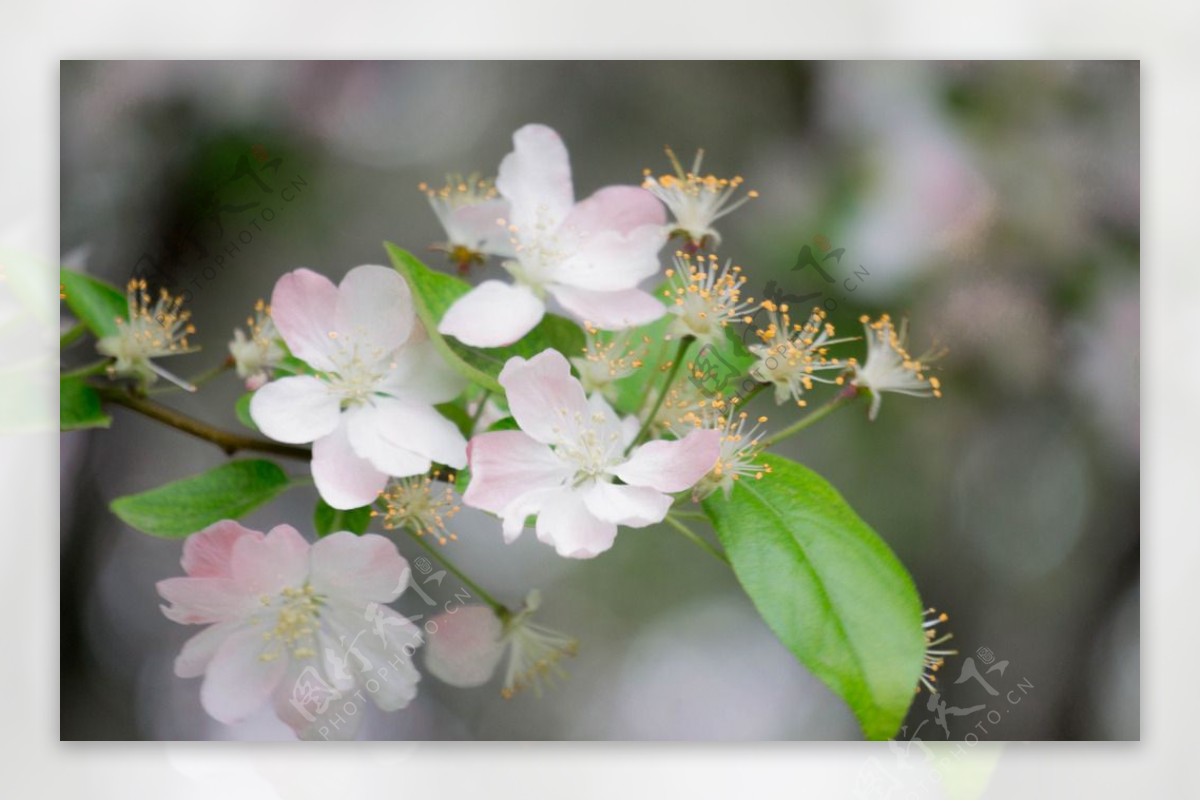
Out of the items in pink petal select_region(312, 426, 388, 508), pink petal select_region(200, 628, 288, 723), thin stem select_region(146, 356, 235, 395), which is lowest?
pink petal select_region(200, 628, 288, 723)

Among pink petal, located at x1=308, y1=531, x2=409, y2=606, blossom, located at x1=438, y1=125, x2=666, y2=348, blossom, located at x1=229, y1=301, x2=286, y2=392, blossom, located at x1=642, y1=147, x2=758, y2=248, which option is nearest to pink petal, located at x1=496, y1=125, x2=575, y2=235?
blossom, located at x1=438, y1=125, x2=666, y2=348

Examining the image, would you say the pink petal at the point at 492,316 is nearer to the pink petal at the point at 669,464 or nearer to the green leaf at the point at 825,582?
the pink petal at the point at 669,464

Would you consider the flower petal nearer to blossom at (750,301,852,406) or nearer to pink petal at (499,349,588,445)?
pink petal at (499,349,588,445)

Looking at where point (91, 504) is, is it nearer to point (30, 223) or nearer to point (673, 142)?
point (30, 223)

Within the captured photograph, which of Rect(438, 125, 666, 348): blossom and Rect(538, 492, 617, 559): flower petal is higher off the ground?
Rect(438, 125, 666, 348): blossom

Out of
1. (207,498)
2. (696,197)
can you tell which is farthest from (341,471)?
(696,197)
